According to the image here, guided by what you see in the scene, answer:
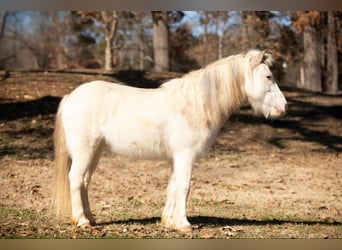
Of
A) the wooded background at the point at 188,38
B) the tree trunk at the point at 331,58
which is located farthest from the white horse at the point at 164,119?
the tree trunk at the point at 331,58

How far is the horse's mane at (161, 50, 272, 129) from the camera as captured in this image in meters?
3.67

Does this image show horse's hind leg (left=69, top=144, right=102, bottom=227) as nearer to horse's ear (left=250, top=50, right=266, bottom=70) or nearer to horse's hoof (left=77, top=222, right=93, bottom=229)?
horse's hoof (left=77, top=222, right=93, bottom=229)

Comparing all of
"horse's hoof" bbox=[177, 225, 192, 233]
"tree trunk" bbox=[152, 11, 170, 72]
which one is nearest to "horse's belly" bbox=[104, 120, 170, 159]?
"horse's hoof" bbox=[177, 225, 192, 233]

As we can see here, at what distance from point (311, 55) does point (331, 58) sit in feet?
2.02

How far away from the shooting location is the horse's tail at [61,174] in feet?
12.4

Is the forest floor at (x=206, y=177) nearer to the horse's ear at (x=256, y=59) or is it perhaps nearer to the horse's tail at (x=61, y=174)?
the horse's tail at (x=61, y=174)

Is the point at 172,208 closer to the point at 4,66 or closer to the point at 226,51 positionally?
the point at 4,66

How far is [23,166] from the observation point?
6117 millimetres

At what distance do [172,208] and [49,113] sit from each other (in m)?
4.54

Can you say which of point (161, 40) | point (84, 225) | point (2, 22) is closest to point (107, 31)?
point (161, 40)

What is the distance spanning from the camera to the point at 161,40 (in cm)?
987

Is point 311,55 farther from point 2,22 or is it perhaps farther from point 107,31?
point 2,22

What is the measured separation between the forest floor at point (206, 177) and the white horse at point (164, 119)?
29 cm

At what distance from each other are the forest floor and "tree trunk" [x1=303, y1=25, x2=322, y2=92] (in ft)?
3.30
